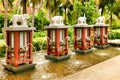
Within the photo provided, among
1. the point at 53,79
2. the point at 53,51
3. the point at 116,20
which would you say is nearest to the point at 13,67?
the point at 53,79

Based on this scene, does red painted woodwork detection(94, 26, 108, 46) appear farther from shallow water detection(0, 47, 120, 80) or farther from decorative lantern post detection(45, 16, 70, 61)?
decorative lantern post detection(45, 16, 70, 61)

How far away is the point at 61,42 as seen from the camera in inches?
328

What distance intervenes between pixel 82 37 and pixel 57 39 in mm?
2154

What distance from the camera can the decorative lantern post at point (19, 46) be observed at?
20.6ft

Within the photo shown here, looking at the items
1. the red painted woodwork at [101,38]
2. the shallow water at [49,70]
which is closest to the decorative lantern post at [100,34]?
the red painted woodwork at [101,38]

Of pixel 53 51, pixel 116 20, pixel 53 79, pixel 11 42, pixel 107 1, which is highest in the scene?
pixel 107 1

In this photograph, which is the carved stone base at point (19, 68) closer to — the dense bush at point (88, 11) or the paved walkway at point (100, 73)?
the paved walkway at point (100, 73)

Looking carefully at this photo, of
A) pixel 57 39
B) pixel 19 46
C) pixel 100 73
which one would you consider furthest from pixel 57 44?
pixel 100 73

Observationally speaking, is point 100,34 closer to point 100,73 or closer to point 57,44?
point 57,44

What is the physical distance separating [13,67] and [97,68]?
2.93 metres

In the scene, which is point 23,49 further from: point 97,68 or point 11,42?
point 97,68

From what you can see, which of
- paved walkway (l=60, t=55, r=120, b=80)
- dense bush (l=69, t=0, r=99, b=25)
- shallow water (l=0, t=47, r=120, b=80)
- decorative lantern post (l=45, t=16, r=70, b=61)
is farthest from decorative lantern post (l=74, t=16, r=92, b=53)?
dense bush (l=69, t=0, r=99, b=25)

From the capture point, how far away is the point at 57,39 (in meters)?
8.02

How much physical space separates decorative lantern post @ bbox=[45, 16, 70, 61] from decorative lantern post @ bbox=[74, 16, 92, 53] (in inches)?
56.9
